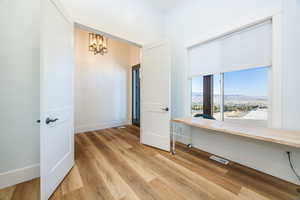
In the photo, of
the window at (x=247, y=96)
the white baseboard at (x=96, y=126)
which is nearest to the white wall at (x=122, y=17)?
the window at (x=247, y=96)

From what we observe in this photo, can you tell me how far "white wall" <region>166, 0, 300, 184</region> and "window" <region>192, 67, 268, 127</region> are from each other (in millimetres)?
243

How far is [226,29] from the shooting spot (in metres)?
1.96

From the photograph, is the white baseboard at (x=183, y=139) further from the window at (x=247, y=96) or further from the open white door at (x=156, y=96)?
the window at (x=247, y=96)

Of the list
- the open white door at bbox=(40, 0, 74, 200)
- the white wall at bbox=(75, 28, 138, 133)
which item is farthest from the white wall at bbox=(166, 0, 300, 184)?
the open white door at bbox=(40, 0, 74, 200)

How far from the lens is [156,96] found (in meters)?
2.44

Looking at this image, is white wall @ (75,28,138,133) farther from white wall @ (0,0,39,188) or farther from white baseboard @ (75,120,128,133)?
white wall @ (0,0,39,188)

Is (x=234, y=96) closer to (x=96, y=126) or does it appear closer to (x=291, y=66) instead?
(x=291, y=66)

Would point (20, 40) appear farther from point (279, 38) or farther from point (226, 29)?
point (279, 38)

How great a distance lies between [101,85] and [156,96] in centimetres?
222

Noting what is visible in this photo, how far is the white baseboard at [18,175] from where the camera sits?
1363 millimetres

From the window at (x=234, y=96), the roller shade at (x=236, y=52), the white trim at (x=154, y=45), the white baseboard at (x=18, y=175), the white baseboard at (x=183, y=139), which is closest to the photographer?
the white baseboard at (x=18, y=175)

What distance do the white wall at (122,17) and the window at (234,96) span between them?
1.60 metres

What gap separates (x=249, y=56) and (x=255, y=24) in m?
0.47

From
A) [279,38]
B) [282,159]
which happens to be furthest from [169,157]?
[279,38]
